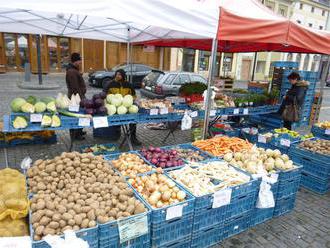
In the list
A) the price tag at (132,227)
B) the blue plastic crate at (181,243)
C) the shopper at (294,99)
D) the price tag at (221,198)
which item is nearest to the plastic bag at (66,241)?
the price tag at (132,227)

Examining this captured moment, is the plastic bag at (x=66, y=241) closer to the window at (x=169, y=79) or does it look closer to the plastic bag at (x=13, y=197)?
the plastic bag at (x=13, y=197)

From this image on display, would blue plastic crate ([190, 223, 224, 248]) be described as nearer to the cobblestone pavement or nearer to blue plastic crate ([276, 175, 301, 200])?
the cobblestone pavement

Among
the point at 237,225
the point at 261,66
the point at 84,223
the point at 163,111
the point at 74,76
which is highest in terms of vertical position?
the point at 261,66

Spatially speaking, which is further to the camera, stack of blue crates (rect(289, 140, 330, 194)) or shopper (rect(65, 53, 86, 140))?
shopper (rect(65, 53, 86, 140))

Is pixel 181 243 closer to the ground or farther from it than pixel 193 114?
closer to the ground

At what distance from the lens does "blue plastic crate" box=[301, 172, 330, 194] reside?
488cm

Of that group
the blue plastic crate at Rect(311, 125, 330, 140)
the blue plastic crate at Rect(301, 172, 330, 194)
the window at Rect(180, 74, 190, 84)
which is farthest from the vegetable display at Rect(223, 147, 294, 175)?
the window at Rect(180, 74, 190, 84)

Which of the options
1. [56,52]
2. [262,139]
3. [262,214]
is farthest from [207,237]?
[56,52]

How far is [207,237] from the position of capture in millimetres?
3293

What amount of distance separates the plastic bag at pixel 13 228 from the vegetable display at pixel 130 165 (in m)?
1.24

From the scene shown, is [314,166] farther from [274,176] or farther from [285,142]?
[274,176]

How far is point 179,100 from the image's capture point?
6.68 meters

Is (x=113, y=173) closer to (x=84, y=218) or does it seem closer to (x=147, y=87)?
(x=84, y=218)

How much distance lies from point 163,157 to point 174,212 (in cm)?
118
